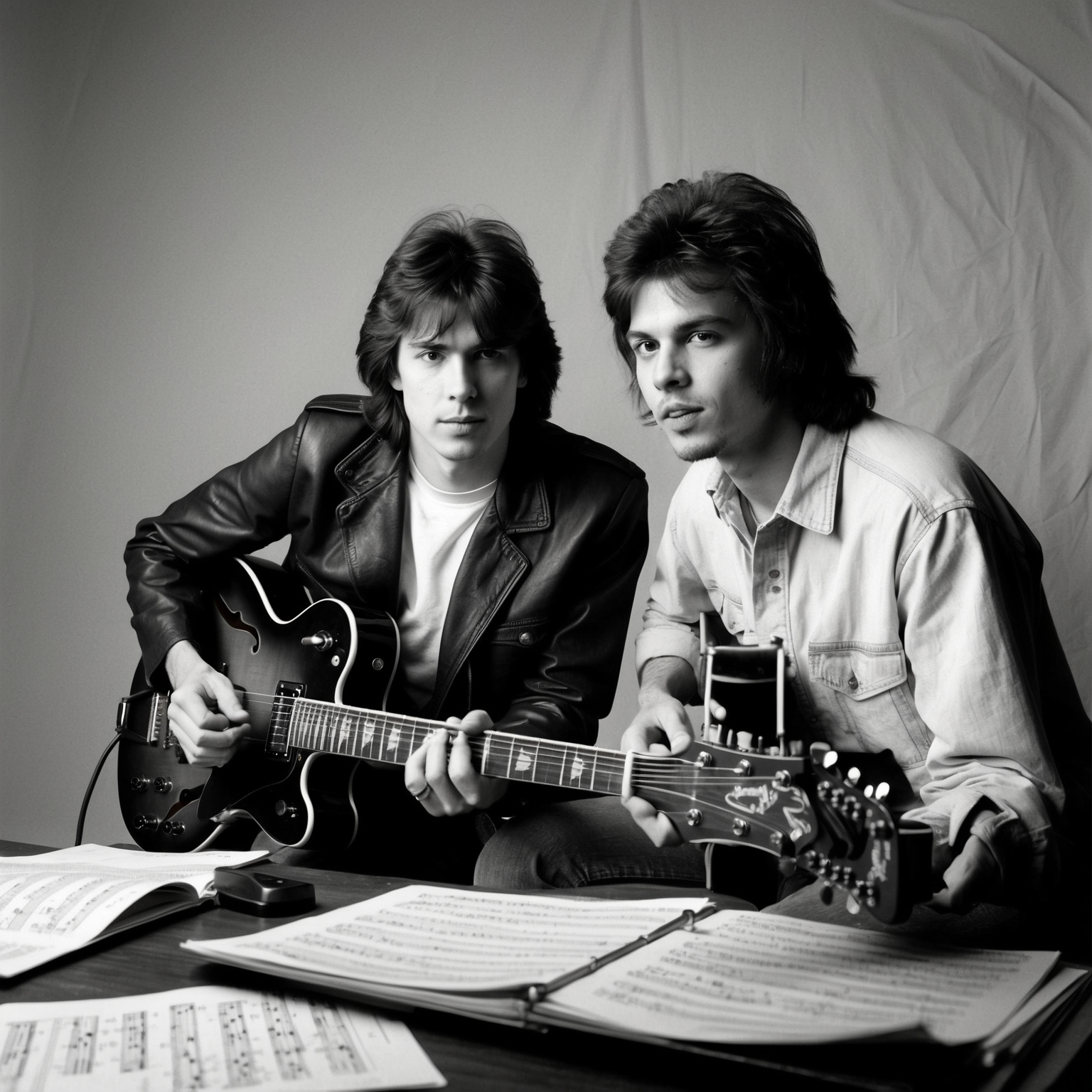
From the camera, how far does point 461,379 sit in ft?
5.88

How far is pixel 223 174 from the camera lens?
2.90m

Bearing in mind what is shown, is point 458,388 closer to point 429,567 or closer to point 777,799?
point 429,567

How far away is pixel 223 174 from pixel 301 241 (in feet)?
0.97

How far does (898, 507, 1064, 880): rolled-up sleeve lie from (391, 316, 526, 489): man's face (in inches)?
28.2

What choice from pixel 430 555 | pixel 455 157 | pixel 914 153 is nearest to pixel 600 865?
pixel 430 555

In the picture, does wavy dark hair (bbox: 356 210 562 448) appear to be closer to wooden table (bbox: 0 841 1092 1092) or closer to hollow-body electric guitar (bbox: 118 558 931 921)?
hollow-body electric guitar (bbox: 118 558 931 921)

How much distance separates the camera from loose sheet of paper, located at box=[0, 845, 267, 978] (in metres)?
0.99

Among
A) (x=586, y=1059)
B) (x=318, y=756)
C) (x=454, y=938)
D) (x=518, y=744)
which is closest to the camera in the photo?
(x=586, y=1059)

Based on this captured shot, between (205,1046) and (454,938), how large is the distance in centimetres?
22

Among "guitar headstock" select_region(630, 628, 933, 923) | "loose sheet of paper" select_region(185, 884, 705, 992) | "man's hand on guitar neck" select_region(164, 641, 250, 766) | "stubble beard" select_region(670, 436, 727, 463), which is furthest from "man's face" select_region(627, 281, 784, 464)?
Answer: "man's hand on guitar neck" select_region(164, 641, 250, 766)

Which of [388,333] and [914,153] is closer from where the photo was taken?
[388,333]

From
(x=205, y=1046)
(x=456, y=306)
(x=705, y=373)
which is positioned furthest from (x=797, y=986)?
(x=456, y=306)

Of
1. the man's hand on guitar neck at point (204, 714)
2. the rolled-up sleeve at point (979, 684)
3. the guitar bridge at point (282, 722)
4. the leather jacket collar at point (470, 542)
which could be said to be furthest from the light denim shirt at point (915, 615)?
the man's hand on guitar neck at point (204, 714)

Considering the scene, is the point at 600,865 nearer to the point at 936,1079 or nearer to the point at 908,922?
the point at 908,922
